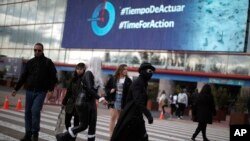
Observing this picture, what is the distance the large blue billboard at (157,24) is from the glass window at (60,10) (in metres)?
1.61

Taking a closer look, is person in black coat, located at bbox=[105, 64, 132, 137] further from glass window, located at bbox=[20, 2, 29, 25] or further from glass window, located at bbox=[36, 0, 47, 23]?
glass window, located at bbox=[20, 2, 29, 25]

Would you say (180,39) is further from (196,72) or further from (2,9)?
(2,9)

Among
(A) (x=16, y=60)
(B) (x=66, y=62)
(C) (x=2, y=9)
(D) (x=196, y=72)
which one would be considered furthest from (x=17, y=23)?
(D) (x=196, y=72)

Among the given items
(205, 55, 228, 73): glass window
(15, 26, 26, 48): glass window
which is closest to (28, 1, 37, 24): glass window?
(15, 26, 26, 48): glass window

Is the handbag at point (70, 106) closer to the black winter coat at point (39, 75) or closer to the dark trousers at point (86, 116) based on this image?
the dark trousers at point (86, 116)

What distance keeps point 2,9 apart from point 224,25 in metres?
39.3

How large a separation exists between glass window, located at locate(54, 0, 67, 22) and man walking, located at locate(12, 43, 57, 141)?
4462 cm

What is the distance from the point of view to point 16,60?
38.7 meters

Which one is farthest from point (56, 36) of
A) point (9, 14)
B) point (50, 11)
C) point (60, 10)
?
point (9, 14)

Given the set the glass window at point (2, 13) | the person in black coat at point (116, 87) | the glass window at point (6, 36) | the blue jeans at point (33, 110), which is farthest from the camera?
the glass window at point (2, 13)

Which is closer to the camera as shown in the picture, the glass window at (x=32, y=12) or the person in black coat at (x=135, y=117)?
the person in black coat at (x=135, y=117)

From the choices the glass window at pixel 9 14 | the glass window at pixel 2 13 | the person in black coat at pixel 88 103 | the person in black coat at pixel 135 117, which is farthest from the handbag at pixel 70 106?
the glass window at pixel 2 13

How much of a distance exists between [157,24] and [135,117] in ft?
116

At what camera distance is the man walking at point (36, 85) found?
7.76 m
